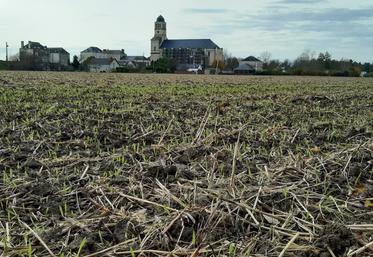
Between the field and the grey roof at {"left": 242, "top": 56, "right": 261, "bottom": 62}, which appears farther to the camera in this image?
the grey roof at {"left": 242, "top": 56, "right": 261, "bottom": 62}

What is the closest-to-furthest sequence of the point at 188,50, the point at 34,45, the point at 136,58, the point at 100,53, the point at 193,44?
the point at 34,45
the point at 188,50
the point at 193,44
the point at 136,58
the point at 100,53

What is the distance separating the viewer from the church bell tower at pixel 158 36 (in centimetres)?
14812

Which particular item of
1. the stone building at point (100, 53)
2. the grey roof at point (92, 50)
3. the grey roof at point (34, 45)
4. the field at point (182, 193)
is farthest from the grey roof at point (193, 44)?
the field at point (182, 193)

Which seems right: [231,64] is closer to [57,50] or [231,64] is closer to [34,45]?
[57,50]

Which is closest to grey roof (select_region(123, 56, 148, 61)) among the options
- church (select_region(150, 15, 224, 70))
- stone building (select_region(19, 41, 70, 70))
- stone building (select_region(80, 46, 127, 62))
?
stone building (select_region(80, 46, 127, 62))

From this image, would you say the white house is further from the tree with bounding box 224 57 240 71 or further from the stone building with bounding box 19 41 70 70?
the tree with bounding box 224 57 240 71

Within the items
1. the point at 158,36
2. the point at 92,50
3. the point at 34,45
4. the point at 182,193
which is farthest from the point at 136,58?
the point at 182,193

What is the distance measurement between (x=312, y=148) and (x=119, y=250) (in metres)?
3.41

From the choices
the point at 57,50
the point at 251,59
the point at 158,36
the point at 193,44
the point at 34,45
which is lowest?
the point at 251,59

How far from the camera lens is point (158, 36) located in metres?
152

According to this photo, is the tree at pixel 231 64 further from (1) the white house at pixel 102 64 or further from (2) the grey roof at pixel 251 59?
(1) the white house at pixel 102 64

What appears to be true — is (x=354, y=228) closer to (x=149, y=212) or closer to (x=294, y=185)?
(x=294, y=185)

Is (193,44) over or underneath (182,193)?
over

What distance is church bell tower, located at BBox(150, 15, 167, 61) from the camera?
14812 cm
